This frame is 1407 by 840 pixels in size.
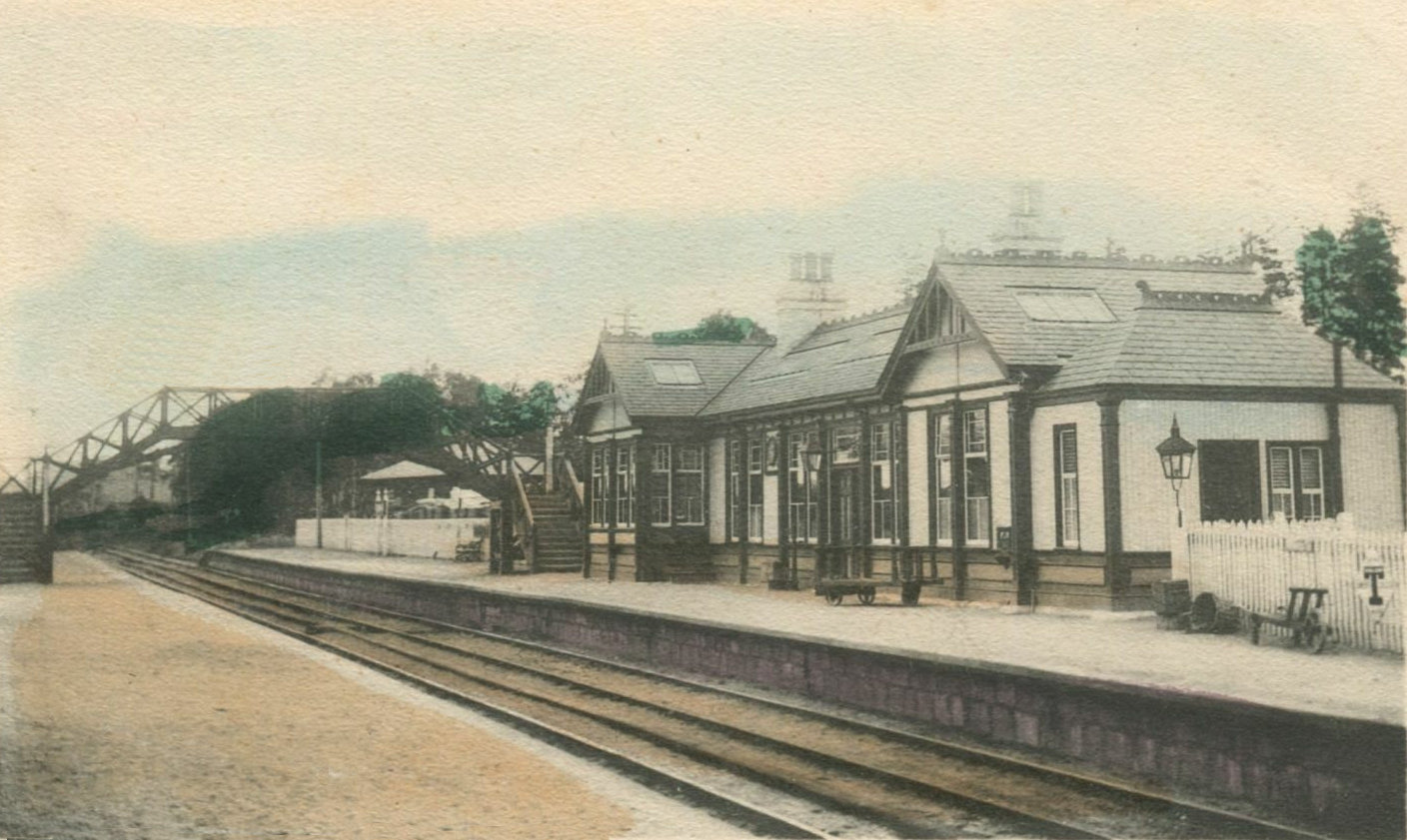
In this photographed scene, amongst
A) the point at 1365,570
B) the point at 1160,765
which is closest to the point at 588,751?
the point at 1160,765

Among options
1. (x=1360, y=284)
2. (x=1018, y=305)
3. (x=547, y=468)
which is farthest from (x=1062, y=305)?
(x=547, y=468)

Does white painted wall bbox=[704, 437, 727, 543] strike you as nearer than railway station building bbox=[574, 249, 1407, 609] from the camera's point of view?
No

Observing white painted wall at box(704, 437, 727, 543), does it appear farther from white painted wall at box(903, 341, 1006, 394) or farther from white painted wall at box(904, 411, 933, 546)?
white painted wall at box(903, 341, 1006, 394)

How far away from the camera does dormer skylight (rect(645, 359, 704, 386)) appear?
27.1m

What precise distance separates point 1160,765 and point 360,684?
7.72m

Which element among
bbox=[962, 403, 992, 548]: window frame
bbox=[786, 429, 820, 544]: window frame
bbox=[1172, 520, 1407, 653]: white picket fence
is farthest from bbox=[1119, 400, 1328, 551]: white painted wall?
bbox=[786, 429, 820, 544]: window frame

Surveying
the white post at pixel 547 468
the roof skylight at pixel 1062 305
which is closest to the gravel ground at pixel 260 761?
the roof skylight at pixel 1062 305

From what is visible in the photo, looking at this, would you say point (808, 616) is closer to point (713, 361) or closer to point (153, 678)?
point (153, 678)

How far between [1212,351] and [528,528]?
1841 cm

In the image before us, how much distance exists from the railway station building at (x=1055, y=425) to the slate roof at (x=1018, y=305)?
0.03 m

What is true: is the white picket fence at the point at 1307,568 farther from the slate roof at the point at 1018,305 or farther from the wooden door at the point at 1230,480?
the slate roof at the point at 1018,305

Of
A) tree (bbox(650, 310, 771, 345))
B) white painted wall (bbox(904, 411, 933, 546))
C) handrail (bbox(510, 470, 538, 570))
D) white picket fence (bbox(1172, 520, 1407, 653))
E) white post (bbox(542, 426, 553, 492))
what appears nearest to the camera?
white picket fence (bbox(1172, 520, 1407, 653))

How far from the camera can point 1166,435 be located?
16016 millimetres

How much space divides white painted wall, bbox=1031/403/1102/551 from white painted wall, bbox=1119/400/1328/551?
0.27m
